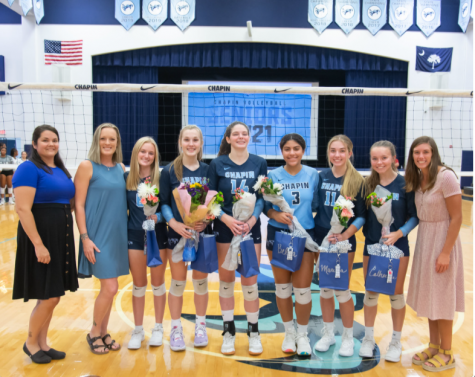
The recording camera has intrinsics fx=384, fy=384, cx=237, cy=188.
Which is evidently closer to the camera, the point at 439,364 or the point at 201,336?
the point at 439,364

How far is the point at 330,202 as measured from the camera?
285 centimetres

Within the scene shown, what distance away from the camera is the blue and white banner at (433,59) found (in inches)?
498

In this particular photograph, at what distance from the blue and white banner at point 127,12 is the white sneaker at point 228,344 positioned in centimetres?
1213

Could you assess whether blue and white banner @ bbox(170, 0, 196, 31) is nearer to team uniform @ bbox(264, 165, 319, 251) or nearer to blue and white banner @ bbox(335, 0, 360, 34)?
blue and white banner @ bbox(335, 0, 360, 34)

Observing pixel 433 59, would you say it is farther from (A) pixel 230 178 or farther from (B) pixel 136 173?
(B) pixel 136 173

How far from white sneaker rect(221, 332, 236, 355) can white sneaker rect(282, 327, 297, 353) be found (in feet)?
1.28

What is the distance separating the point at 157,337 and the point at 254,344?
772mm

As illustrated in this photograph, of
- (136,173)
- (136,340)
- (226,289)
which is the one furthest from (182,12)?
(136,340)

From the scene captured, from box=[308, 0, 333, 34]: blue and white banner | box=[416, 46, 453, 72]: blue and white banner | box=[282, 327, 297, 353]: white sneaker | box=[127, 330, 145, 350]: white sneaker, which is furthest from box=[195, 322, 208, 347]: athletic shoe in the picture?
box=[416, 46, 453, 72]: blue and white banner

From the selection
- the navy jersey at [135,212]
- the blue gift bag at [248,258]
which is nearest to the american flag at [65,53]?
the navy jersey at [135,212]

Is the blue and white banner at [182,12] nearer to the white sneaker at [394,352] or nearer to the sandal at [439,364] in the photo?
the white sneaker at [394,352]

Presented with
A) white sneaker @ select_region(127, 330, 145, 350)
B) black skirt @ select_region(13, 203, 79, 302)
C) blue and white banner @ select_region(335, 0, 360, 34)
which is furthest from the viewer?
blue and white banner @ select_region(335, 0, 360, 34)

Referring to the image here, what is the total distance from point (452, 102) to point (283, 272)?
12754mm

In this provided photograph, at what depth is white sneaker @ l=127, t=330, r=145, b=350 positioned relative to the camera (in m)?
2.98
